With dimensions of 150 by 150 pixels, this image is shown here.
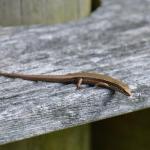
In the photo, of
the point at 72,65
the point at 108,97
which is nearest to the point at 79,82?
the point at 108,97

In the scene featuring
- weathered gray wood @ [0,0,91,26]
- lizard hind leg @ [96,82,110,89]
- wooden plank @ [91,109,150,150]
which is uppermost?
weathered gray wood @ [0,0,91,26]

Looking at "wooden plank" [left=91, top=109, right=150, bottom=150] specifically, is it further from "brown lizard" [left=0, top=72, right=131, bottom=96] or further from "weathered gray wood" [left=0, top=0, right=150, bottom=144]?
"brown lizard" [left=0, top=72, right=131, bottom=96]

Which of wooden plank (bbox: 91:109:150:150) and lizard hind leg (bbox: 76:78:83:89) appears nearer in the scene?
lizard hind leg (bbox: 76:78:83:89)

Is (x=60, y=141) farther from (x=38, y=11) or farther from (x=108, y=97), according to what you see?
(x=38, y=11)

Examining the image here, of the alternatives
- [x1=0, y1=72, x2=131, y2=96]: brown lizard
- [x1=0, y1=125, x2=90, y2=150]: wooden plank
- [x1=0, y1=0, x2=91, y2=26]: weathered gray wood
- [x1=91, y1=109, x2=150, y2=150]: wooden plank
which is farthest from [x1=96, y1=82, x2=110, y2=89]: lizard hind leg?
[x1=0, y1=0, x2=91, y2=26]: weathered gray wood

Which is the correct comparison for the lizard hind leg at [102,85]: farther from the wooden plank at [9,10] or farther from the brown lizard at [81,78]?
the wooden plank at [9,10]

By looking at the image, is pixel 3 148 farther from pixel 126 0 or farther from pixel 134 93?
pixel 126 0
